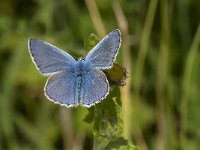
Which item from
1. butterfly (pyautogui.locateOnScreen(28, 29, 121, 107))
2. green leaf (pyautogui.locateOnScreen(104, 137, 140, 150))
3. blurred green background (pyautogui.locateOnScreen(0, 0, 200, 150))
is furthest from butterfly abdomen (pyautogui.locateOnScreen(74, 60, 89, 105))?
blurred green background (pyautogui.locateOnScreen(0, 0, 200, 150))

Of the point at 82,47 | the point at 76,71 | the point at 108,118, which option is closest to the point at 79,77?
the point at 76,71

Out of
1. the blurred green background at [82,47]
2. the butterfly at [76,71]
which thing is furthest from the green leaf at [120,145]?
the blurred green background at [82,47]

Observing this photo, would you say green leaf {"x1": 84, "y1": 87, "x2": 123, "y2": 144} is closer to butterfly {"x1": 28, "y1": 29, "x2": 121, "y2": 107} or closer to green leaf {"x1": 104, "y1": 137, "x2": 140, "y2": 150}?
green leaf {"x1": 104, "y1": 137, "x2": 140, "y2": 150}

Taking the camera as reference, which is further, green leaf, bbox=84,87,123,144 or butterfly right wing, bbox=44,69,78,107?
green leaf, bbox=84,87,123,144

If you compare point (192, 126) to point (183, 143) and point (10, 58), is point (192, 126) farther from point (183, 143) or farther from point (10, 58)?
point (10, 58)

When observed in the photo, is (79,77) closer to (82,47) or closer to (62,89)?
(62,89)

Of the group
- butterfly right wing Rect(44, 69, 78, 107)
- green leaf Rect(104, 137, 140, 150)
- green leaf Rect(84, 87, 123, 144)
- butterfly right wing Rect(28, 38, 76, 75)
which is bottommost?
green leaf Rect(104, 137, 140, 150)

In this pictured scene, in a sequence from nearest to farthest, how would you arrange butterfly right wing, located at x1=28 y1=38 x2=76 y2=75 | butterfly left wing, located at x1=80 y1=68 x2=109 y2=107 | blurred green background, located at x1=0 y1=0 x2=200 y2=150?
butterfly left wing, located at x1=80 y1=68 x2=109 y2=107
butterfly right wing, located at x1=28 y1=38 x2=76 y2=75
blurred green background, located at x1=0 y1=0 x2=200 y2=150

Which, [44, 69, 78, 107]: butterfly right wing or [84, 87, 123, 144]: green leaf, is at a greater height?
[44, 69, 78, 107]: butterfly right wing
